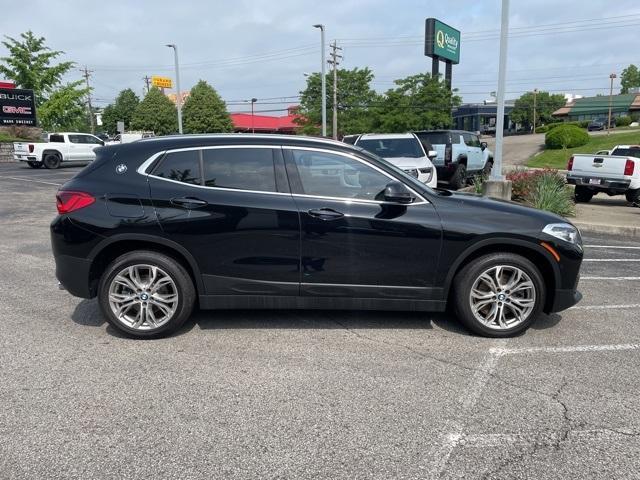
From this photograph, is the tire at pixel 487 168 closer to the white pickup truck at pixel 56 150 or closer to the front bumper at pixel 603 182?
the front bumper at pixel 603 182

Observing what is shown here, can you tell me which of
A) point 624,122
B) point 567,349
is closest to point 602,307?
point 567,349

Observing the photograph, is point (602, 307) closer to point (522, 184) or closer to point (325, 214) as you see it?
point (325, 214)

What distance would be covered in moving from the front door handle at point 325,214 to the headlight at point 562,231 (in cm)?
178

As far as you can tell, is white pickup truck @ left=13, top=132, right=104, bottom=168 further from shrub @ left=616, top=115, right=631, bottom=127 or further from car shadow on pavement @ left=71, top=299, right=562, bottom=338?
shrub @ left=616, top=115, right=631, bottom=127

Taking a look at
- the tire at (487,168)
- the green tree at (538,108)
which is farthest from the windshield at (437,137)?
the green tree at (538,108)

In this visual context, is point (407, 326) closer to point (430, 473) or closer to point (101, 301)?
point (430, 473)

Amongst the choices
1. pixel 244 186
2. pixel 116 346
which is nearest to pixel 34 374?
pixel 116 346

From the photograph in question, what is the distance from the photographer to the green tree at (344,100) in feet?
159

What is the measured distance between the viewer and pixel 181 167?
4.63 metres

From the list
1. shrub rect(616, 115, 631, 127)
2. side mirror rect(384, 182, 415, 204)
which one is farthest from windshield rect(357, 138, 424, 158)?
shrub rect(616, 115, 631, 127)

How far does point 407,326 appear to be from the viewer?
4957 mm

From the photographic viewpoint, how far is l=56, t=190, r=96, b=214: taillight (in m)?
4.55

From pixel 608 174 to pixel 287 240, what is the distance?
448 inches

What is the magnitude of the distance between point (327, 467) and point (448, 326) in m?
2.47
